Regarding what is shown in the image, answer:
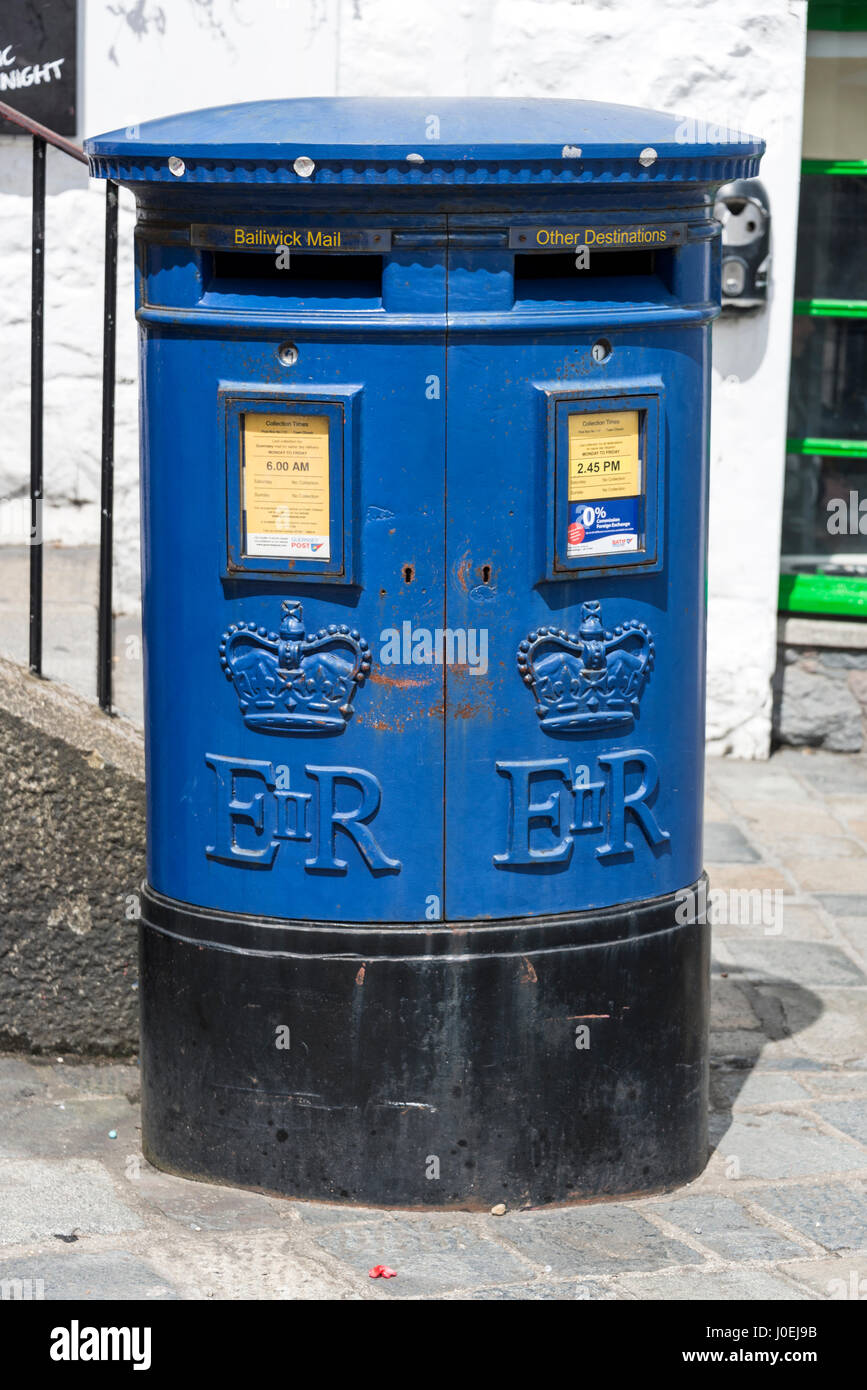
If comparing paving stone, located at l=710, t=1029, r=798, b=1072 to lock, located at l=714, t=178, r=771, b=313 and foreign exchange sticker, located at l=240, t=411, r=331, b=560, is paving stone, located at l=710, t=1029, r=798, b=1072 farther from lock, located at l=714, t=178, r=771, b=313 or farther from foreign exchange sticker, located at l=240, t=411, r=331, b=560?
lock, located at l=714, t=178, r=771, b=313

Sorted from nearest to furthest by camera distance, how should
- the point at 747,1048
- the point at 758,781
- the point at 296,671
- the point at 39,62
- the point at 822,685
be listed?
1. the point at 296,671
2. the point at 747,1048
3. the point at 758,781
4. the point at 39,62
5. the point at 822,685

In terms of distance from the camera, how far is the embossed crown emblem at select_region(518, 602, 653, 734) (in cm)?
344

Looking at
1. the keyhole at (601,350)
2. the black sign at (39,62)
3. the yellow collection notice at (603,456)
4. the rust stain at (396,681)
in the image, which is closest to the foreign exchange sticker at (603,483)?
the yellow collection notice at (603,456)

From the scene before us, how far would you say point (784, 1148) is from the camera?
403cm

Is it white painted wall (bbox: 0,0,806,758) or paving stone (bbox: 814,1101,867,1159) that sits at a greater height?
white painted wall (bbox: 0,0,806,758)

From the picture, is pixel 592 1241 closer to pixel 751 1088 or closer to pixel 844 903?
pixel 751 1088

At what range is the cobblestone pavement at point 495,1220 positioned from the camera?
3357 mm

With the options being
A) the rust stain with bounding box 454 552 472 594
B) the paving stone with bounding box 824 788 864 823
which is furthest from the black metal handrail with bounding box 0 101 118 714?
the paving stone with bounding box 824 788 864 823

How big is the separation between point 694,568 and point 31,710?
1.62m

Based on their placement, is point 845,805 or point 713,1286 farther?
point 845,805

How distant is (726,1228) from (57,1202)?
1.35 metres

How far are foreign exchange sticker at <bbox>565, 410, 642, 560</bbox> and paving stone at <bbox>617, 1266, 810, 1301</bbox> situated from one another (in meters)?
1.36

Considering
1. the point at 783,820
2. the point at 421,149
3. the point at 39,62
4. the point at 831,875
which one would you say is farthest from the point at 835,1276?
the point at 39,62

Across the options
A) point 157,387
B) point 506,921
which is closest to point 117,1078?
point 506,921
